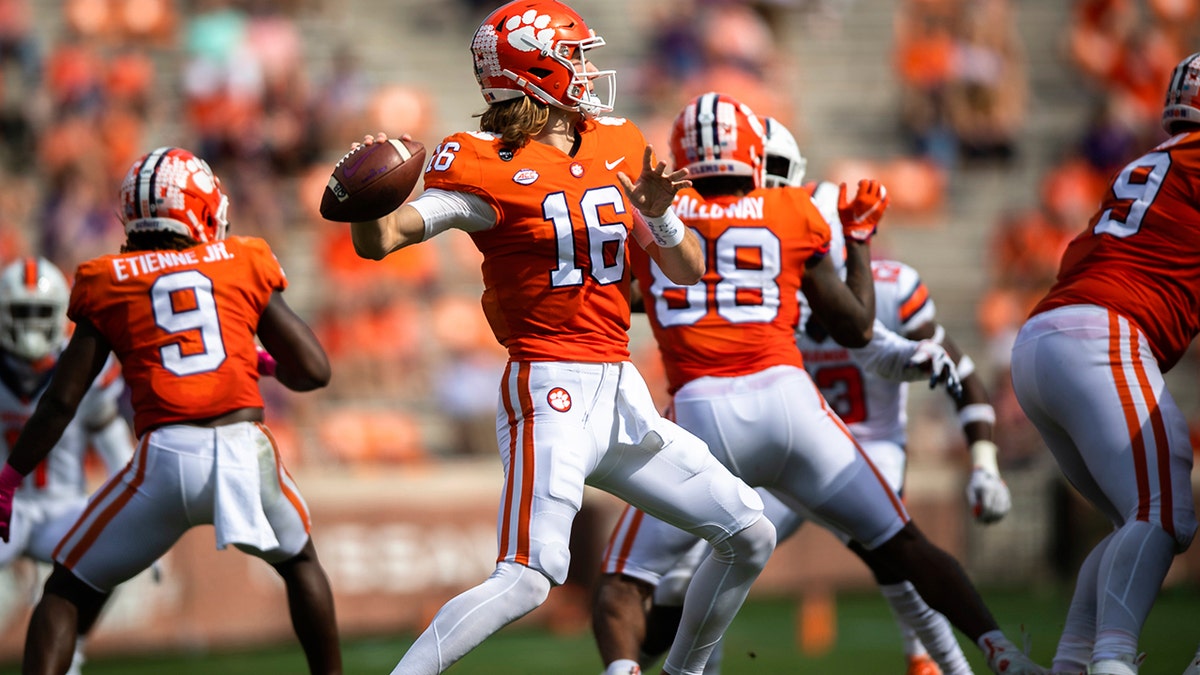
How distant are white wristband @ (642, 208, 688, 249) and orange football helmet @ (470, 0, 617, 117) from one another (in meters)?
0.42

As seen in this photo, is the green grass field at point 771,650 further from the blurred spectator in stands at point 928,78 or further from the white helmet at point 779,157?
the blurred spectator in stands at point 928,78

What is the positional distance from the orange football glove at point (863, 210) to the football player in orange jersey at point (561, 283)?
98cm

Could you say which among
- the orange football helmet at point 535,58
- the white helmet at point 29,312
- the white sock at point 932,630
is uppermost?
the orange football helmet at point 535,58

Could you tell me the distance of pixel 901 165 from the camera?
15969 mm

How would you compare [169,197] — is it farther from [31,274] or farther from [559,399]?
[559,399]

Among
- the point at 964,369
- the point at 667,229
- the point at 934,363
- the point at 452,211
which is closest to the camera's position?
the point at 452,211

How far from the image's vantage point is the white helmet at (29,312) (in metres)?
6.61

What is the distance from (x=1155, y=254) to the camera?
5.42 m

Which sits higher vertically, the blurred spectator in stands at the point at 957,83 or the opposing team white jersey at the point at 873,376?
the blurred spectator in stands at the point at 957,83

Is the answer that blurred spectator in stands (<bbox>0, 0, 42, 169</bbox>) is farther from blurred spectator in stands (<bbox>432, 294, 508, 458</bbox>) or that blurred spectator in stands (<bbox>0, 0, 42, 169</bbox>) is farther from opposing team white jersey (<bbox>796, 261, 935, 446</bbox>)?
opposing team white jersey (<bbox>796, 261, 935, 446</bbox>)

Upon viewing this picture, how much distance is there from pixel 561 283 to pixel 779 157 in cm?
172

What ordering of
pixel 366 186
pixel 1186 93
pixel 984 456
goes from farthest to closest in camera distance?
pixel 984 456, pixel 1186 93, pixel 366 186

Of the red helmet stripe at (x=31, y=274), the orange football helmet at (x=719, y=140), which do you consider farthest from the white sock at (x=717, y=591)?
the red helmet stripe at (x=31, y=274)

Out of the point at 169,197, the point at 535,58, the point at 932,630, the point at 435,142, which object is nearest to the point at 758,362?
the point at 932,630
